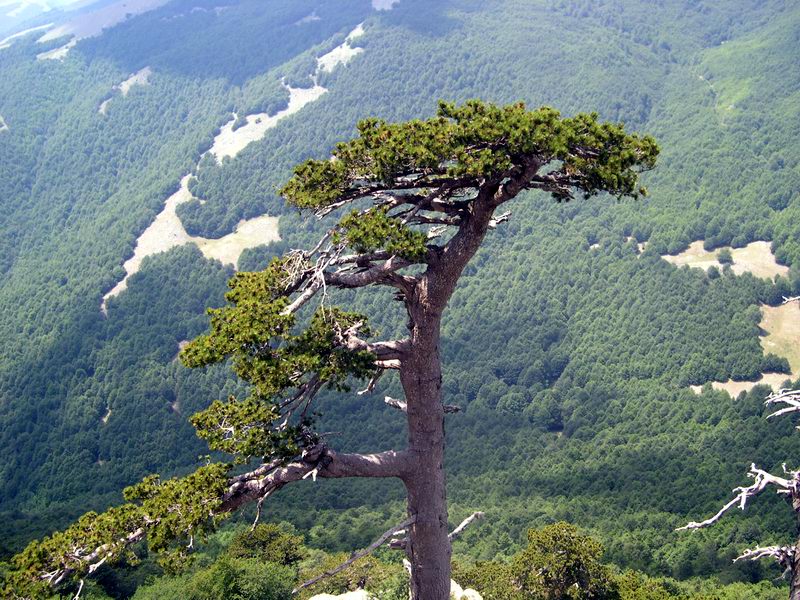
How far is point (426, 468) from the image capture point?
20156mm

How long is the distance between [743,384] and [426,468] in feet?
608

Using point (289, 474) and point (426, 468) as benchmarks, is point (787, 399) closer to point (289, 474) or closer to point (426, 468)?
point (426, 468)

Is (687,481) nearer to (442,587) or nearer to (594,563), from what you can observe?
(594,563)

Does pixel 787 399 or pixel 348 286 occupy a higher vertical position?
pixel 348 286

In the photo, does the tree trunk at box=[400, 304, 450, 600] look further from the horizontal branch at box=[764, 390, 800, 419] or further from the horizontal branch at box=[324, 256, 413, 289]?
the horizontal branch at box=[764, 390, 800, 419]

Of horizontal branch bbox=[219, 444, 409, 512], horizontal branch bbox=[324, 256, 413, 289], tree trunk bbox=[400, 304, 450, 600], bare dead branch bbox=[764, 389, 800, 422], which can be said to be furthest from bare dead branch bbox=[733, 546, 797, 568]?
horizontal branch bbox=[324, 256, 413, 289]

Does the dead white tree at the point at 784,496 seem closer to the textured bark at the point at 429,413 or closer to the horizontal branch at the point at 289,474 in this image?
the textured bark at the point at 429,413

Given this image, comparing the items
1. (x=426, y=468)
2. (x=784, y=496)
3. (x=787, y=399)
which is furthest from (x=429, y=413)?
(x=787, y=399)

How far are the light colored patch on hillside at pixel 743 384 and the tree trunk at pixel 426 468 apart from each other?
17717 cm

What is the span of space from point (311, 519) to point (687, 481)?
54.8m

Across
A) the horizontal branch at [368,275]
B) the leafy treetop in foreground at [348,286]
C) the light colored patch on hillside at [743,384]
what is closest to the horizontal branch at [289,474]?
the leafy treetop in foreground at [348,286]

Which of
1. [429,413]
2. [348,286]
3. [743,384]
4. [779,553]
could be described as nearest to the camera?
[779,553]

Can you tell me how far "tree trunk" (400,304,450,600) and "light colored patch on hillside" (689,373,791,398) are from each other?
581 feet

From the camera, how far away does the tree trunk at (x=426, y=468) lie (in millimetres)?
19750
